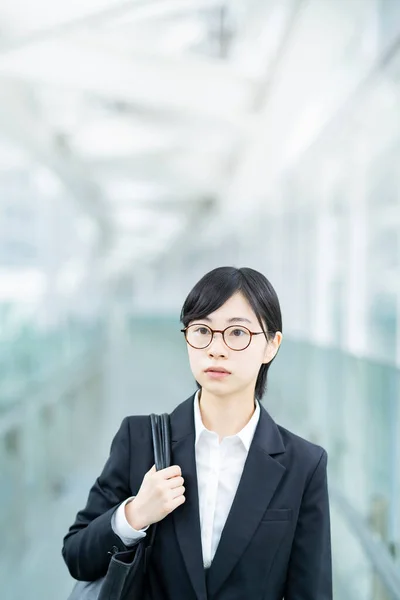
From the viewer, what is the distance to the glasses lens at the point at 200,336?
187 cm

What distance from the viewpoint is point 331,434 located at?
598cm

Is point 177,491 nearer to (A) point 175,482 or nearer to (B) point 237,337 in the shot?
(A) point 175,482

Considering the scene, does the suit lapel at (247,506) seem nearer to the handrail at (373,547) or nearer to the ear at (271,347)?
the ear at (271,347)

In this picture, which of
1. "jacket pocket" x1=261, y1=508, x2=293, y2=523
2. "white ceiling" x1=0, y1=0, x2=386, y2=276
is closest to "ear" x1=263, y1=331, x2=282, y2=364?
"jacket pocket" x1=261, y1=508, x2=293, y2=523

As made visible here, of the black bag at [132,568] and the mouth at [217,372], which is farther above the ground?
the mouth at [217,372]

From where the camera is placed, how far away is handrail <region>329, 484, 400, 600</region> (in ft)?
10.7

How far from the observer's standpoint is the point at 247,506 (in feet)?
6.01

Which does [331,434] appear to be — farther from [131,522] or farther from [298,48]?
[131,522]

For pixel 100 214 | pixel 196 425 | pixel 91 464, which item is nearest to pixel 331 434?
pixel 91 464

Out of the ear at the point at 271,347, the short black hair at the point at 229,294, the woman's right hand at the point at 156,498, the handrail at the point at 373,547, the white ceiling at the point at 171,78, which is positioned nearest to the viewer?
the woman's right hand at the point at 156,498

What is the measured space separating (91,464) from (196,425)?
4.77m

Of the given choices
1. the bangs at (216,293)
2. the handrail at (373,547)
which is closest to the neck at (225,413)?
the bangs at (216,293)

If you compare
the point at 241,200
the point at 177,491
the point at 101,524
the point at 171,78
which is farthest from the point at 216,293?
the point at 241,200

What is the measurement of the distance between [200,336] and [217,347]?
6 centimetres
